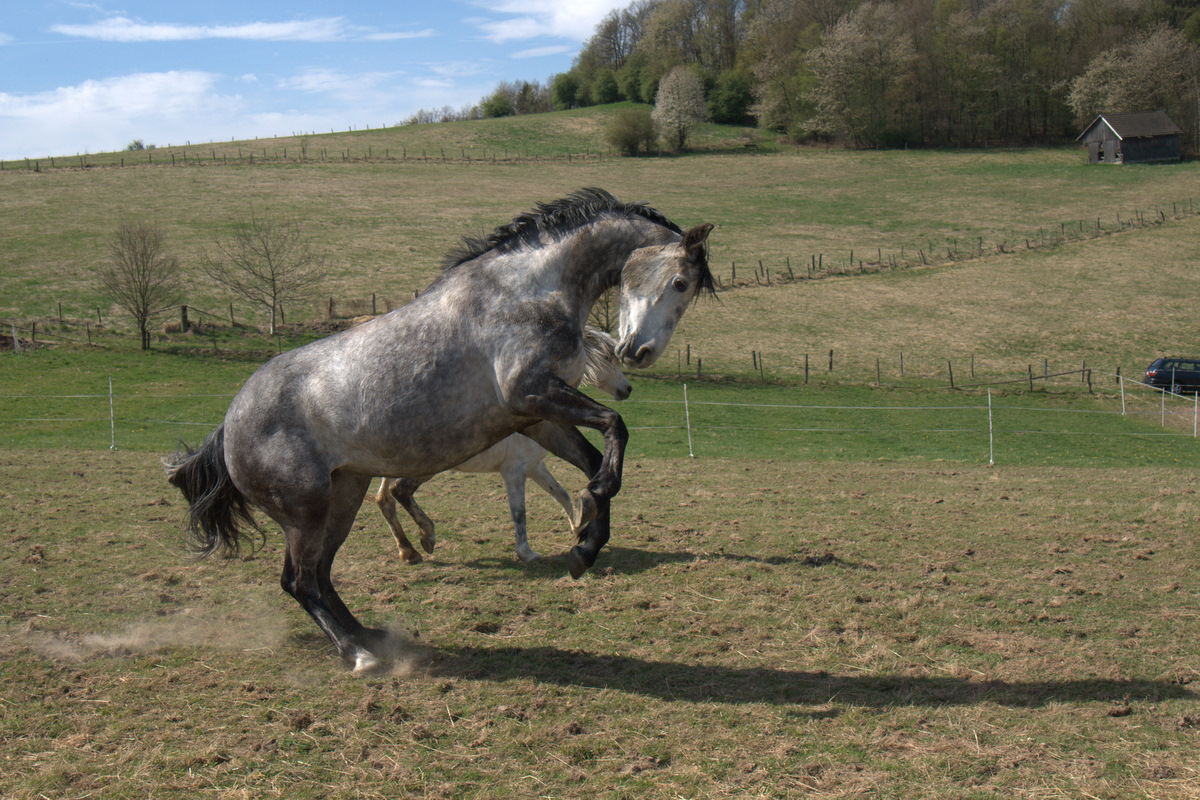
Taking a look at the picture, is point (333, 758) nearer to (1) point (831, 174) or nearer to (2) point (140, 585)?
(2) point (140, 585)

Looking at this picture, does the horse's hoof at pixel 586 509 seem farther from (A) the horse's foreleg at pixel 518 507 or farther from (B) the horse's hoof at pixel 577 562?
(A) the horse's foreleg at pixel 518 507

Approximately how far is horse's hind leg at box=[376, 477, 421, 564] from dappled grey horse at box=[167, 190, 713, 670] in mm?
2499

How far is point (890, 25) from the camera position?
7081cm

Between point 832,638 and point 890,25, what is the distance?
253 feet

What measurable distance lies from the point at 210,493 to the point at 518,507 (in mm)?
3233

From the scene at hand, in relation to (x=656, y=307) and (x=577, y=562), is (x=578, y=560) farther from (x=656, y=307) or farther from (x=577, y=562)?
(x=656, y=307)

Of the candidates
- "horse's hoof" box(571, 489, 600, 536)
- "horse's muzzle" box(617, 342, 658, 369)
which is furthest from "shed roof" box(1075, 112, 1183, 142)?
"horse's hoof" box(571, 489, 600, 536)

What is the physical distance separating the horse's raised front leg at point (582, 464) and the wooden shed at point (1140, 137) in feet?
234

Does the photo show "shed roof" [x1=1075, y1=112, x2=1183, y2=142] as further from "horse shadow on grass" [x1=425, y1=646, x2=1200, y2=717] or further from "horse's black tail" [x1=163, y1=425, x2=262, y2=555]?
"horse's black tail" [x1=163, y1=425, x2=262, y2=555]

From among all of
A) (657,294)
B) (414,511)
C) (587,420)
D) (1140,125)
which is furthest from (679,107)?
(587,420)

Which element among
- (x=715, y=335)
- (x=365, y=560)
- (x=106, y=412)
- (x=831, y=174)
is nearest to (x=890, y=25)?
(x=831, y=174)

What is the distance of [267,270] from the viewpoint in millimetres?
35500

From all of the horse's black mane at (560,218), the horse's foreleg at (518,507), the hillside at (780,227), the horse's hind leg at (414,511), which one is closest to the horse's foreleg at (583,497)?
the horse's black mane at (560,218)

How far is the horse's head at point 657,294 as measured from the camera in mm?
4859
